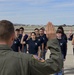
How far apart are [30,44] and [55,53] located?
9.06 metres

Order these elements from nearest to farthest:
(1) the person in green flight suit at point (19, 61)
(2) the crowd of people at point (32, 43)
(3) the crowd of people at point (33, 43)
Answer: (1) the person in green flight suit at point (19, 61)
(3) the crowd of people at point (33, 43)
(2) the crowd of people at point (32, 43)

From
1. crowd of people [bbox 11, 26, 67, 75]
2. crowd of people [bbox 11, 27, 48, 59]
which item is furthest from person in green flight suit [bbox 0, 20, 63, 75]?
crowd of people [bbox 11, 27, 48, 59]

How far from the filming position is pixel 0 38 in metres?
2.46

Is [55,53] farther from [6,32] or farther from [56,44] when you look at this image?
[6,32]

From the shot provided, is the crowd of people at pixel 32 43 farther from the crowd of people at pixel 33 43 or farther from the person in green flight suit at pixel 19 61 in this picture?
the person in green flight suit at pixel 19 61

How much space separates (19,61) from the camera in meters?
2.40

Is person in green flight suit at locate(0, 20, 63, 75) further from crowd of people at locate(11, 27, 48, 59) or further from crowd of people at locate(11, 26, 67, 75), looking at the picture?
crowd of people at locate(11, 27, 48, 59)

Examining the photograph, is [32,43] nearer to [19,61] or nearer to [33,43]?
[33,43]

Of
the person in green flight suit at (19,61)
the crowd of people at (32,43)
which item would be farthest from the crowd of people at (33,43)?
the person in green flight suit at (19,61)

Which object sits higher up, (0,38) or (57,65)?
(0,38)

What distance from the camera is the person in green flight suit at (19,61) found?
239 centimetres

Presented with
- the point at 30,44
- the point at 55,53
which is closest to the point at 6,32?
the point at 55,53

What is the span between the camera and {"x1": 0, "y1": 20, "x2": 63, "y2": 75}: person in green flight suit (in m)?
2.39

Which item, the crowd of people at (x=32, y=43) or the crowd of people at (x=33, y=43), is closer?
the crowd of people at (x=33, y=43)
